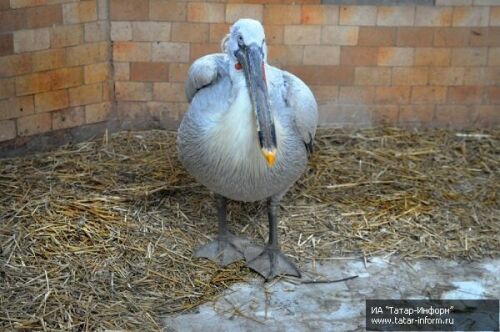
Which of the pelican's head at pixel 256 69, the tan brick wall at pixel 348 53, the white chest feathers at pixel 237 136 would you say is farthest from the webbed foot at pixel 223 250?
the tan brick wall at pixel 348 53

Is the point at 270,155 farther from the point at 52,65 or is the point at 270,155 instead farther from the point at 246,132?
the point at 52,65

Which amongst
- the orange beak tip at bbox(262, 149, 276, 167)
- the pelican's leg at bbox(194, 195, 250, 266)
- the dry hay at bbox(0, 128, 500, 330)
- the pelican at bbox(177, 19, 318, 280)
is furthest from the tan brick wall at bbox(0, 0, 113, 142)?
the orange beak tip at bbox(262, 149, 276, 167)

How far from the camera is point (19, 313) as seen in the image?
13.4 feet

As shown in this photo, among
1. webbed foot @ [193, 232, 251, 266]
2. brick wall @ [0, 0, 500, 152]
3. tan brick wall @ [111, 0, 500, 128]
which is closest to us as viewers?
webbed foot @ [193, 232, 251, 266]

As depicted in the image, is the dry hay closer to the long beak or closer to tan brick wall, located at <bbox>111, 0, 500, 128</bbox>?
tan brick wall, located at <bbox>111, 0, 500, 128</bbox>

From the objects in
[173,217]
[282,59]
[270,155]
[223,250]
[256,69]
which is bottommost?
[223,250]

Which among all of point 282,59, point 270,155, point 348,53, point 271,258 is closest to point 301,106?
point 270,155

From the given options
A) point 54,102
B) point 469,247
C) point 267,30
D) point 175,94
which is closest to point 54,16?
point 54,102

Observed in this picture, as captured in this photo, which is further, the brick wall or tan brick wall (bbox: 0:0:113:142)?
the brick wall

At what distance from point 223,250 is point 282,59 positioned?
2.13 metres

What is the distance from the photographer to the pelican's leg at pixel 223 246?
4816 millimetres

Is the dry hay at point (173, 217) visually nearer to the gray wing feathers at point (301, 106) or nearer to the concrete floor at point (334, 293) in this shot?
the concrete floor at point (334, 293)

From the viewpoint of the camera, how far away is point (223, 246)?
4.91 m

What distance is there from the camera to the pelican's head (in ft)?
12.9
